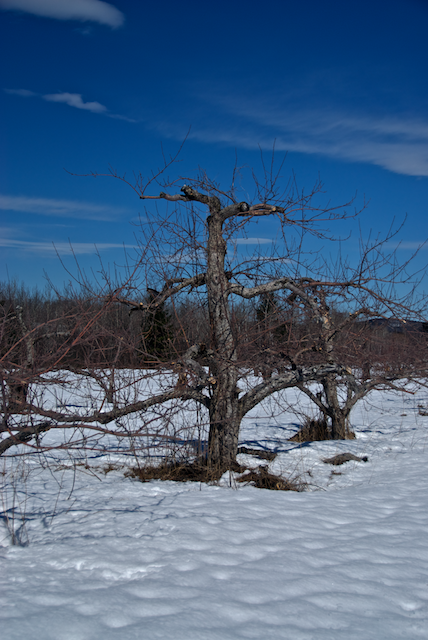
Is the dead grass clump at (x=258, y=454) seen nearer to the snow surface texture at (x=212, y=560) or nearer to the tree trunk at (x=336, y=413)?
the snow surface texture at (x=212, y=560)

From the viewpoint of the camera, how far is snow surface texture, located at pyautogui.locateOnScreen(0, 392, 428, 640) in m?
Answer: 2.14

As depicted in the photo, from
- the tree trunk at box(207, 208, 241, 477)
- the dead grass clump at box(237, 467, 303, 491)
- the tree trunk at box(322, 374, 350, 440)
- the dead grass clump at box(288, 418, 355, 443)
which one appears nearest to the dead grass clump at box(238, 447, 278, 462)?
the tree trunk at box(207, 208, 241, 477)

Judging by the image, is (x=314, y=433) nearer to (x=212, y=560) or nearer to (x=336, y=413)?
(x=336, y=413)

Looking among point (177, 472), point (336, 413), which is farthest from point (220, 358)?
point (336, 413)

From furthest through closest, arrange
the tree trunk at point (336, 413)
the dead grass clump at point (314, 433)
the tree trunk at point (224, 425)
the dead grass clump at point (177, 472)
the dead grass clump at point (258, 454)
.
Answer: the dead grass clump at point (314, 433) → the tree trunk at point (336, 413) → the dead grass clump at point (258, 454) → the tree trunk at point (224, 425) → the dead grass clump at point (177, 472)

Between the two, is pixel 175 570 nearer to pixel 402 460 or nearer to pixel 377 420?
pixel 402 460

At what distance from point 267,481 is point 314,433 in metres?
3.25

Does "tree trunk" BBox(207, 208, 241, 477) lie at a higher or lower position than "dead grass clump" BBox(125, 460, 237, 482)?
higher

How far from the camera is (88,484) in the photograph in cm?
480

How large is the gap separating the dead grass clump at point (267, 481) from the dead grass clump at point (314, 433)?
2.97m

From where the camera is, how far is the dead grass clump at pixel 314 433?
789cm

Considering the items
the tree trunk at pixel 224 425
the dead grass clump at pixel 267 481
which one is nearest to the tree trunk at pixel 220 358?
the tree trunk at pixel 224 425

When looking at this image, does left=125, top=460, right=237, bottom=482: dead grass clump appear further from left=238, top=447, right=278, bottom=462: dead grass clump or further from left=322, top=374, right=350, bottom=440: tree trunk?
left=322, top=374, right=350, bottom=440: tree trunk

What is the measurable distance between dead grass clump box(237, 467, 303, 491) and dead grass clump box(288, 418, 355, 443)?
117 inches
